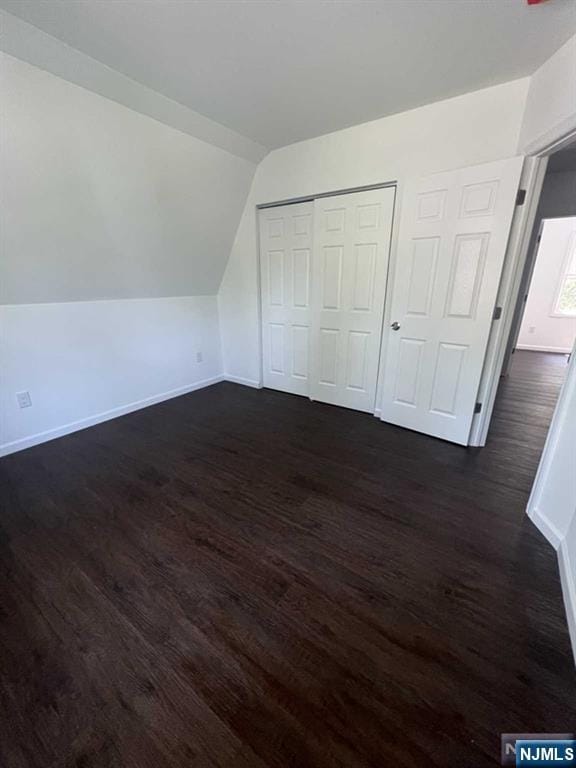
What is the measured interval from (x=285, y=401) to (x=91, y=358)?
195 cm

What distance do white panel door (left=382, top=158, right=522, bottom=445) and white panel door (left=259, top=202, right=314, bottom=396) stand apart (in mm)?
999

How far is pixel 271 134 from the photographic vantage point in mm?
2678

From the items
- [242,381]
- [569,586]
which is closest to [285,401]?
[242,381]

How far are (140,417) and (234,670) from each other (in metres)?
2.50

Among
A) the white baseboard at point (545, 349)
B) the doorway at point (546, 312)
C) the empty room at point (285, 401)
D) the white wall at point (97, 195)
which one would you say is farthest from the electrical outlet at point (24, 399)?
the white baseboard at point (545, 349)

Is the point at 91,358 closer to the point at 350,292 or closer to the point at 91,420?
the point at 91,420

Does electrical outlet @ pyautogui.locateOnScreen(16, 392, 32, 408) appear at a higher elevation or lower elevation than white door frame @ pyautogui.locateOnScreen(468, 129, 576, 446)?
lower

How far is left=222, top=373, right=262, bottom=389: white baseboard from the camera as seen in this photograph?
3973 mm

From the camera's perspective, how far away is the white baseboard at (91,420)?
2531 millimetres

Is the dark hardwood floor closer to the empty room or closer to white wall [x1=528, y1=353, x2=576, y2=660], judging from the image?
the empty room

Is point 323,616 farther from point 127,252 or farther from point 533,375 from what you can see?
point 533,375

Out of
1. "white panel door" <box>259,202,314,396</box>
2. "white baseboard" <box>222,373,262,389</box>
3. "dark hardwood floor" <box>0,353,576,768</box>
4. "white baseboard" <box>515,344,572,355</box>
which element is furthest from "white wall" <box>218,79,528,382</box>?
"white baseboard" <box>515,344,572,355</box>

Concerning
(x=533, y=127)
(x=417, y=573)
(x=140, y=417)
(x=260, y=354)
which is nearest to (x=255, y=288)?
(x=260, y=354)

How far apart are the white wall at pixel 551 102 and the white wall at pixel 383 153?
0.09 metres
